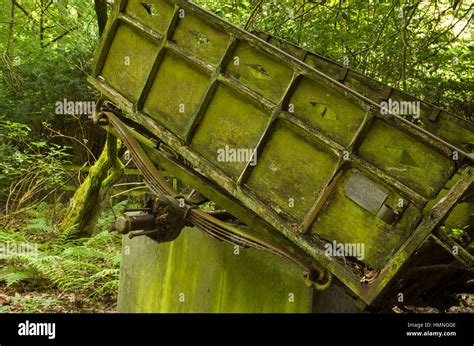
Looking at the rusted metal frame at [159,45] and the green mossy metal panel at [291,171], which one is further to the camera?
the rusted metal frame at [159,45]

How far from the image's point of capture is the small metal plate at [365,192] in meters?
2.94

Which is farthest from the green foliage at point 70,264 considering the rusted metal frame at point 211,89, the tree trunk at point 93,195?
the rusted metal frame at point 211,89

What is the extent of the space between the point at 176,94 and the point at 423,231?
6.96 feet

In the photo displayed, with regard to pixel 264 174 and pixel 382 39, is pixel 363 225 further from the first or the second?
pixel 382 39

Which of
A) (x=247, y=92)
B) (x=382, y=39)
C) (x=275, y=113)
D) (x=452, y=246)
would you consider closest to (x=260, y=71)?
(x=247, y=92)

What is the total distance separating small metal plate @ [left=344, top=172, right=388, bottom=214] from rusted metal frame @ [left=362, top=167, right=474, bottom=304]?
0.26 m

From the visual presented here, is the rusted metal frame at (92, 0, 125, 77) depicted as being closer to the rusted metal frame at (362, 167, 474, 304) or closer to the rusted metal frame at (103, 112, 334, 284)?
the rusted metal frame at (103, 112, 334, 284)

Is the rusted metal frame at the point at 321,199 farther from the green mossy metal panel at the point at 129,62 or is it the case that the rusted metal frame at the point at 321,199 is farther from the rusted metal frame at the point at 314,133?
the green mossy metal panel at the point at 129,62

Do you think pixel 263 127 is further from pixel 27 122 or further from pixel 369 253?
pixel 27 122

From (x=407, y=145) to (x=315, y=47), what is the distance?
4.54m

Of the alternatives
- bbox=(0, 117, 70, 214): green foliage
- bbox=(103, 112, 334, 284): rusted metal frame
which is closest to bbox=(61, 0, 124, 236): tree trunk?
bbox=(0, 117, 70, 214): green foliage

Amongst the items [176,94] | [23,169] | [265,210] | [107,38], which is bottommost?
[23,169]

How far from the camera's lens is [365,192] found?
2.98 meters
